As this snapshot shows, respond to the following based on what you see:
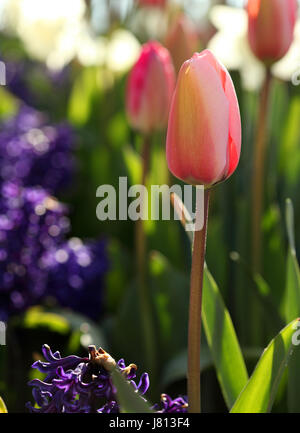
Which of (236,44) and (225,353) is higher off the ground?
(236,44)

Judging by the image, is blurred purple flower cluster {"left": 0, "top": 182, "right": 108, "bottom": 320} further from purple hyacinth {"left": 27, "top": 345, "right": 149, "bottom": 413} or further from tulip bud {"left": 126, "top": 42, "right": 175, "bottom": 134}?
purple hyacinth {"left": 27, "top": 345, "right": 149, "bottom": 413}

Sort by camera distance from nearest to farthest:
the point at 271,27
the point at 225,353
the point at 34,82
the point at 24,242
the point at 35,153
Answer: the point at 225,353, the point at 271,27, the point at 24,242, the point at 35,153, the point at 34,82

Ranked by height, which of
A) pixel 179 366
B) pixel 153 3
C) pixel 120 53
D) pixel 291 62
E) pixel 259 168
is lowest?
pixel 179 366

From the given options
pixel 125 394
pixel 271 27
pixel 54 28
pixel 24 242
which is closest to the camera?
pixel 125 394

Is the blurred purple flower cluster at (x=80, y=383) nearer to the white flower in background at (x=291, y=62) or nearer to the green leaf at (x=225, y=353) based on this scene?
the green leaf at (x=225, y=353)

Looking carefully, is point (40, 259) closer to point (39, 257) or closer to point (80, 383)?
point (39, 257)

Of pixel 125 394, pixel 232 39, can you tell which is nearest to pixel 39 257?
pixel 232 39
